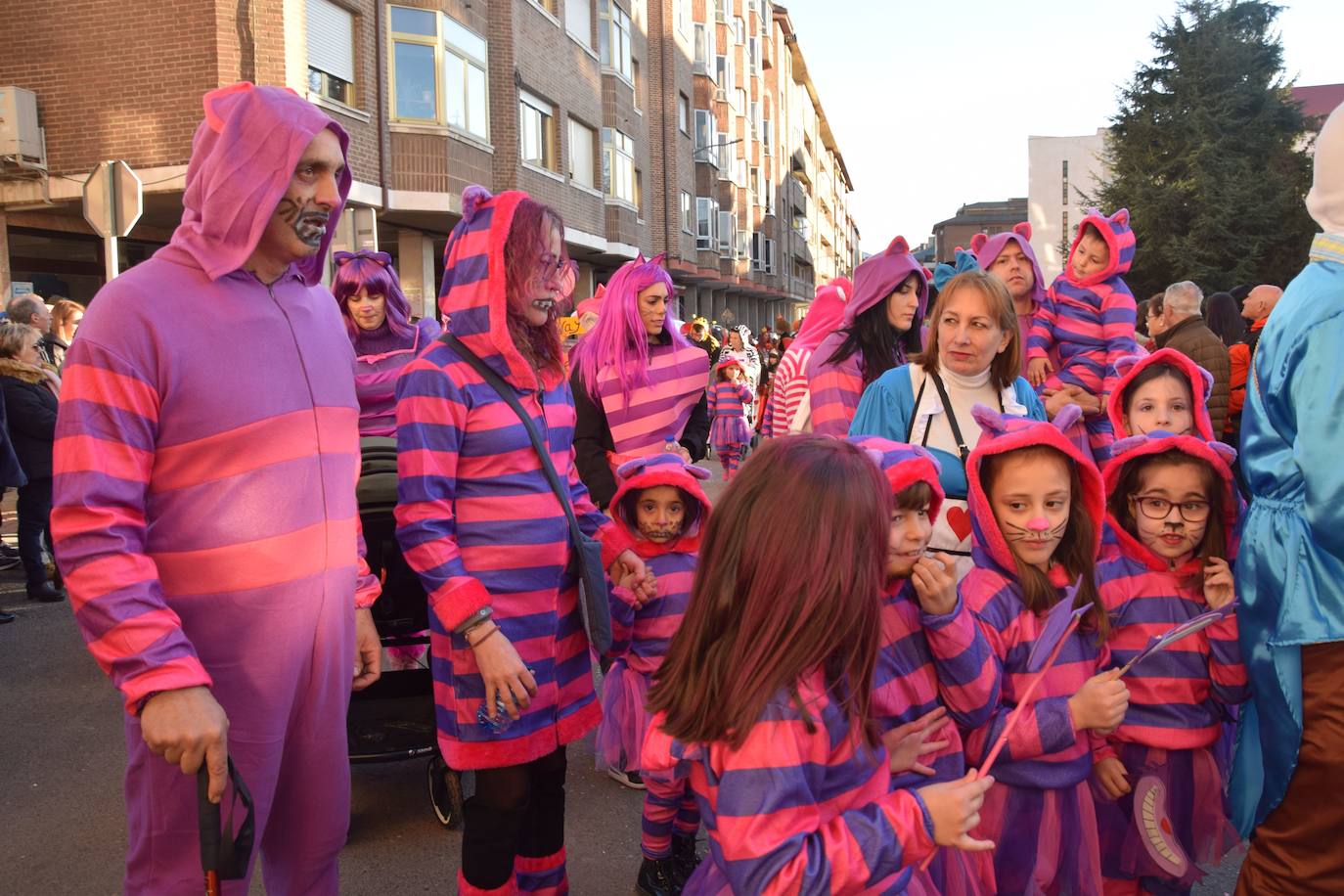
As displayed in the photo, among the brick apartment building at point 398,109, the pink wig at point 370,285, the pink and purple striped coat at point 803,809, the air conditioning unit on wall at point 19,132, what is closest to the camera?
the pink and purple striped coat at point 803,809

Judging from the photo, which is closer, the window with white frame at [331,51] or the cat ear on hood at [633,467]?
the cat ear on hood at [633,467]

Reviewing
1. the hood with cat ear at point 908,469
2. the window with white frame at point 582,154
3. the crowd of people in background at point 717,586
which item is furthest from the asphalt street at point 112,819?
the window with white frame at point 582,154

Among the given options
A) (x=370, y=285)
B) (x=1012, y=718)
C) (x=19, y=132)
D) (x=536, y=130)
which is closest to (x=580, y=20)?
(x=536, y=130)

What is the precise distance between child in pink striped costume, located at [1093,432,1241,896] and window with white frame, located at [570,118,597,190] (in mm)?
22712

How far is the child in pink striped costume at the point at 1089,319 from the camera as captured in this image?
5332 millimetres

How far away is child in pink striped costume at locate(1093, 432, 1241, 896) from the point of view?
2.81m

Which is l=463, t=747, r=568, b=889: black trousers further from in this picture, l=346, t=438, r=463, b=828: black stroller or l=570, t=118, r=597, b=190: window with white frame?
l=570, t=118, r=597, b=190: window with white frame

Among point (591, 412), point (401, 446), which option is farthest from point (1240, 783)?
point (591, 412)

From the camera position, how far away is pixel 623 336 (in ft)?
16.4

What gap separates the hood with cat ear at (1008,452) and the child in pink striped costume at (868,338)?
1.59m

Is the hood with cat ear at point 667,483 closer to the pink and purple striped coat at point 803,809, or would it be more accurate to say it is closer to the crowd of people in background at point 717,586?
the crowd of people in background at point 717,586

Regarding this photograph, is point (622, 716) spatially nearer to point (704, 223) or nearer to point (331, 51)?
point (331, 51)

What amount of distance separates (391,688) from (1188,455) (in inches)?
117

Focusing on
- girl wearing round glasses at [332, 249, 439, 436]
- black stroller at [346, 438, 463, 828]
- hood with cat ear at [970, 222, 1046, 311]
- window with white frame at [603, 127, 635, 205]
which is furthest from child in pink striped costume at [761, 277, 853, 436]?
window with white frame at [603, 127, 635, 205]
